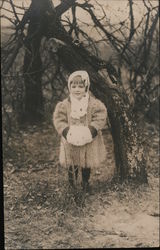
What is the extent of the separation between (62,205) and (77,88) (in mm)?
1083

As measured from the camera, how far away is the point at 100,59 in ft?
13.1

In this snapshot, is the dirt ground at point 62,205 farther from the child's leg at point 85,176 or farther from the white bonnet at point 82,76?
the white bonnet at point 82,76

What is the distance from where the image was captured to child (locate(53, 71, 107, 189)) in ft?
12.8

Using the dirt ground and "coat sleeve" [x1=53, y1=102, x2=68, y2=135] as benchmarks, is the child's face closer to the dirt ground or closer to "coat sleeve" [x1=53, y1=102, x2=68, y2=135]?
"coat sleeve" [x1=53, y1=102, x2=68, y2=135]

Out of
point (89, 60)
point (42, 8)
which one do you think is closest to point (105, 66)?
point (89, 60)

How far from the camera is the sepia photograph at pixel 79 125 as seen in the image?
3.87 m

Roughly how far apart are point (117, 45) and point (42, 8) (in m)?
0.78

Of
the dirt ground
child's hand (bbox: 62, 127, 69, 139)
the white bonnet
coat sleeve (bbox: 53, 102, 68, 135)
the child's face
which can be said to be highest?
the white bonnet

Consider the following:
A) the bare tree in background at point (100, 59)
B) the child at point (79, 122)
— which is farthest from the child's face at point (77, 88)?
the bare tree in background at point (100, 59)

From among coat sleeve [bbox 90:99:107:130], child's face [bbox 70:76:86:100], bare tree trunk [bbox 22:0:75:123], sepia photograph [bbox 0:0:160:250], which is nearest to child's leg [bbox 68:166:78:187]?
sepia photograph [bbox 0:0:160:250]

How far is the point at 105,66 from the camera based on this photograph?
4.00 meters

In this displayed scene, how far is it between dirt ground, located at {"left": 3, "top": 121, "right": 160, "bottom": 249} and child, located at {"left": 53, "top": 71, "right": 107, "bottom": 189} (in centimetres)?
11

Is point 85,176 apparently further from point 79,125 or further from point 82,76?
point 82,76

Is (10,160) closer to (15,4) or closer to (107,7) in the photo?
(15,4)
